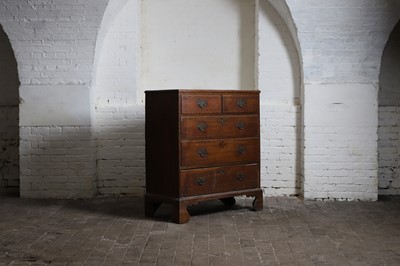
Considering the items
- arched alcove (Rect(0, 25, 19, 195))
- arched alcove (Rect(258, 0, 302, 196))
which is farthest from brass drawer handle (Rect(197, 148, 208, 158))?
arched alcove (Rect(0, 25, 19, 195))

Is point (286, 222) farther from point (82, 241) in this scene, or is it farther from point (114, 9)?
point (114, 9)

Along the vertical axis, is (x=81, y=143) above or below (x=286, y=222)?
above

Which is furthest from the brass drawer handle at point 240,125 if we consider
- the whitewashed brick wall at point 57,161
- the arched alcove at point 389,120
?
the arched alcove at point 389,120

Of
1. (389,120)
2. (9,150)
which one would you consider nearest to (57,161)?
(9,150)

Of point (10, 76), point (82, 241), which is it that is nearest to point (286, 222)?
point (82, 241)

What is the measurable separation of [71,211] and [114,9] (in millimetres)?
2600

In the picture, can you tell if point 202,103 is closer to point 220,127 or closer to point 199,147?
point 220,127

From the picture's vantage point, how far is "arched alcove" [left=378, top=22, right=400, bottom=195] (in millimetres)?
7148

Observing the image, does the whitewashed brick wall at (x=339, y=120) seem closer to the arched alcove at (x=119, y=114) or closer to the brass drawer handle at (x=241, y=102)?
the brass drawer handle at (x=241, y=102)

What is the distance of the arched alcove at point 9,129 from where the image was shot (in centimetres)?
742

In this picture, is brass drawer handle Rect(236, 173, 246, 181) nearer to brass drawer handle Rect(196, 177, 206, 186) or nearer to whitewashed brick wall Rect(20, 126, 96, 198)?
brass drawer handle Rect(196, 177, 206, 186)

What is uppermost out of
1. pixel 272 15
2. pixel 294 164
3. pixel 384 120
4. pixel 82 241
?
pixel 272 15

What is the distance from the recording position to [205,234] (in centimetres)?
507

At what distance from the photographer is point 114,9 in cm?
685
